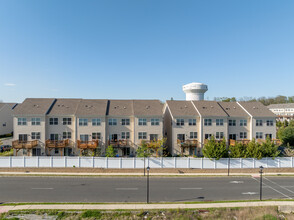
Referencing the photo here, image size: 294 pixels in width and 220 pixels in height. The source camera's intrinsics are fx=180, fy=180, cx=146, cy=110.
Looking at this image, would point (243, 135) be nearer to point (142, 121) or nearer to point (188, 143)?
point (188, 143)

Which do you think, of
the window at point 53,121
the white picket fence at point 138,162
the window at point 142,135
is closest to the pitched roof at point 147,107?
the window at point 142,135

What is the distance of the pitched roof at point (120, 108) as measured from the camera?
1358 inches

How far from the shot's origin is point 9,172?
26.7m

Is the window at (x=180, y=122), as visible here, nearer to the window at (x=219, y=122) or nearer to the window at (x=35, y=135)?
the window at (x=219, y=122)

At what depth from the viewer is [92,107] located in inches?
Answer: 1385

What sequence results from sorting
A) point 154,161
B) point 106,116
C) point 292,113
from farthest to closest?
point 292,113 < point 106,116 < point 154,161

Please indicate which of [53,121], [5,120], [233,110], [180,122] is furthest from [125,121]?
[5,120]

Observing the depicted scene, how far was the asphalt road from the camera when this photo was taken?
19.9m

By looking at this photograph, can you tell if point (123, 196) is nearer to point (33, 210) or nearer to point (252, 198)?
point (33, 210)

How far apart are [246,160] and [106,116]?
24.9 meters

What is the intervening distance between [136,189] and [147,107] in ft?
57.8

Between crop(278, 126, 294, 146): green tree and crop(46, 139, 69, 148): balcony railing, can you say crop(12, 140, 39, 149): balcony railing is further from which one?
crop(278, 126, 294, 146): green tree

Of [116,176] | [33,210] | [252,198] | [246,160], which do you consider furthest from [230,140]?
[33,210]

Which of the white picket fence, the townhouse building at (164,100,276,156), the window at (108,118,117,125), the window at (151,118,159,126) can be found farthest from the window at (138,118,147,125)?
the white picket fence
